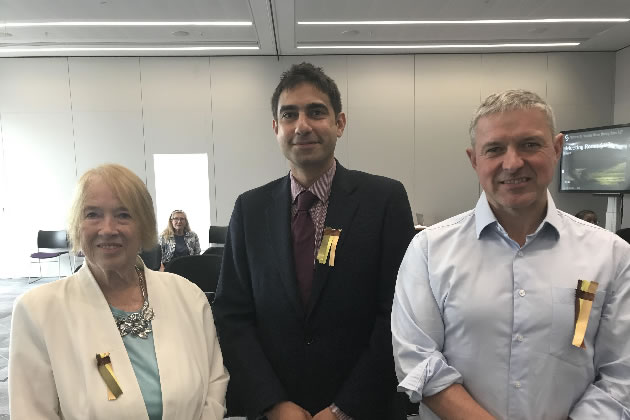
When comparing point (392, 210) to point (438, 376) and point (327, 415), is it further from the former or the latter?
point (327, 415)

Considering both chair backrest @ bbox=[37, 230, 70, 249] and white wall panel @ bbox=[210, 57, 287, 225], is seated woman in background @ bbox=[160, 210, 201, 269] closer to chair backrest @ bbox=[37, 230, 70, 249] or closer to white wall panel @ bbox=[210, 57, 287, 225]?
white wall panel @ bbox=[210, 57, 287, 225]

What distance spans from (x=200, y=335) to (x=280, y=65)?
657 centimetres

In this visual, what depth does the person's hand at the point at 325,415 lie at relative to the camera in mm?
1359

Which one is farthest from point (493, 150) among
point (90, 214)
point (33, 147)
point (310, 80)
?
point (33, 147)

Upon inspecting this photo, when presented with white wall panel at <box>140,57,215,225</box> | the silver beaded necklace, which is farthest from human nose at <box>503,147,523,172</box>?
white wall panel at <box>140,57,215,225</box>

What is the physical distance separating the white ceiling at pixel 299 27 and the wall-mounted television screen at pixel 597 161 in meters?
1.64

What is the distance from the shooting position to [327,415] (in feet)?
4.48

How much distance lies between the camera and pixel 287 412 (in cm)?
135

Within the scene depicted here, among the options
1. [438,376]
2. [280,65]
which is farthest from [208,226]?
[438,376]

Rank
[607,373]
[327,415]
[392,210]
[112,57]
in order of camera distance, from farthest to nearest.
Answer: [112,57] < [392,210] < [327,415] < [607,373]

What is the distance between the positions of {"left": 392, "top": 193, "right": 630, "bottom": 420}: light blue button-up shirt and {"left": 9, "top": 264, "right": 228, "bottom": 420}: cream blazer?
702mm

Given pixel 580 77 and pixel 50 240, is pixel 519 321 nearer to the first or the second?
pixel 50 240

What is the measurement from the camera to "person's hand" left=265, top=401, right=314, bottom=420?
1.34m

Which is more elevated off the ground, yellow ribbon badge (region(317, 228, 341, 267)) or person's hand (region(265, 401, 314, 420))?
yellow ribbon badge (region(317, 228, 341, 267))
